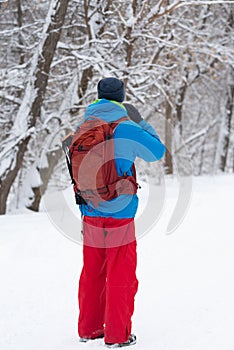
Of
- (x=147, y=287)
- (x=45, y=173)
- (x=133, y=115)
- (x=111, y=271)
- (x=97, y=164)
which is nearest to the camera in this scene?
(x=97, y=164)

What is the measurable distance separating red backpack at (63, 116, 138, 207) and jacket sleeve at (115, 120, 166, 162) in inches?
2.6

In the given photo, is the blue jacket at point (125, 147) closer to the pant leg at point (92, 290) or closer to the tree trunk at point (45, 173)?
the pant leg at point (92, 290)

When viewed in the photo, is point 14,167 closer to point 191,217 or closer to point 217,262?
point 191,217

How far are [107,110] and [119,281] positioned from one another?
123cm

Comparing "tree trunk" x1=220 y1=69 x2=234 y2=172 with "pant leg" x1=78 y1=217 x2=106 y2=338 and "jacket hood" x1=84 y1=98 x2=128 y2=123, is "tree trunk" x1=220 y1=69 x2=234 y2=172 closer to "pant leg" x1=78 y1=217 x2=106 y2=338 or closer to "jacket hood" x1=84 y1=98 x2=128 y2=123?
"jacket hood" x1=84 y1=98 x2=128 y2=123

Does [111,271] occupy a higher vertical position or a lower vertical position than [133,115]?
lower

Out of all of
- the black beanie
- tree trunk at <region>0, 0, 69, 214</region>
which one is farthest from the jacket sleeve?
tree trunk at <region>0, 0, 69, 214</region>

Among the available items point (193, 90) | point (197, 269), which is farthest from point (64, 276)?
point (193, 90)

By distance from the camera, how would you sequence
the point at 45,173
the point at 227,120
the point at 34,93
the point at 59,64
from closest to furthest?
the point at 34,93
the point at 45,173
the point at 59,64
the point at 227,120

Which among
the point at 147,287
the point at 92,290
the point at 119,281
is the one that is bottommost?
the point at 147,287

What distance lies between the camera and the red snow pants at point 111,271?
4.07 metres

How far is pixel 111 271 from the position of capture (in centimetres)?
407

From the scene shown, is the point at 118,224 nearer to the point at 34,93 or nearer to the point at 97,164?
the point at 97,164

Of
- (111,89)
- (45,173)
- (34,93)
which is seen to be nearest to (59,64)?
(34,93)
